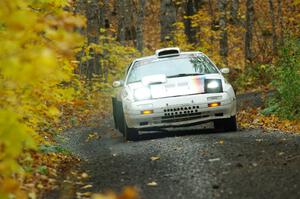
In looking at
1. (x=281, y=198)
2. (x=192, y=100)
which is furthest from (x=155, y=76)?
(x=281, y=198)

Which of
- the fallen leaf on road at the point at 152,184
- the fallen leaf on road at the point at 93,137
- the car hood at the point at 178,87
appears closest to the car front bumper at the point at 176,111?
the car hood at the point at 178,87

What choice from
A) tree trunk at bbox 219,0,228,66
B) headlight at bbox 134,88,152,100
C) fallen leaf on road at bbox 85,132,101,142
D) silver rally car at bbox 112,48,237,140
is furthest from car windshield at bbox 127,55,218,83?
tree trunk at bbox 219,0,228,66

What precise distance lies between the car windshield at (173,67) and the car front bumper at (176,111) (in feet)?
2.67

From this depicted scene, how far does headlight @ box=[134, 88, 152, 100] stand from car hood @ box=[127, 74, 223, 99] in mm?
72

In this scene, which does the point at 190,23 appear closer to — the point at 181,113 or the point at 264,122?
the point at 264,122

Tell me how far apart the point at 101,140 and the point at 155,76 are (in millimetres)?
2149

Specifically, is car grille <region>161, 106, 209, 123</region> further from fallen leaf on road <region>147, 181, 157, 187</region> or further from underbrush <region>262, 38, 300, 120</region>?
fallen leaf on road <region>147, 181, 157, 187</region>

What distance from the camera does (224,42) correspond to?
80.2 feet

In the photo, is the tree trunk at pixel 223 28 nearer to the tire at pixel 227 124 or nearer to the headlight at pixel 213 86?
the tire at pixel 227 124

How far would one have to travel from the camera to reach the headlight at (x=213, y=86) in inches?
416

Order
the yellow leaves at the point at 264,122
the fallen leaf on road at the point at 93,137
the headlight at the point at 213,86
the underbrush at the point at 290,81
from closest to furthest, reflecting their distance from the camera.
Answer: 1. the headlight at the point at 213,86
2. the yellow leaves at the point at 264,122
3. the underbrush at the point at 290,81
4. the fallen leaf on road at the point at 93,137

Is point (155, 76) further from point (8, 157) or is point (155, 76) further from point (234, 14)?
point (234, 14)

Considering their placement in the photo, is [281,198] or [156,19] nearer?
[281,198]

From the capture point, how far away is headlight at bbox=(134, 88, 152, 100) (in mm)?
10508
